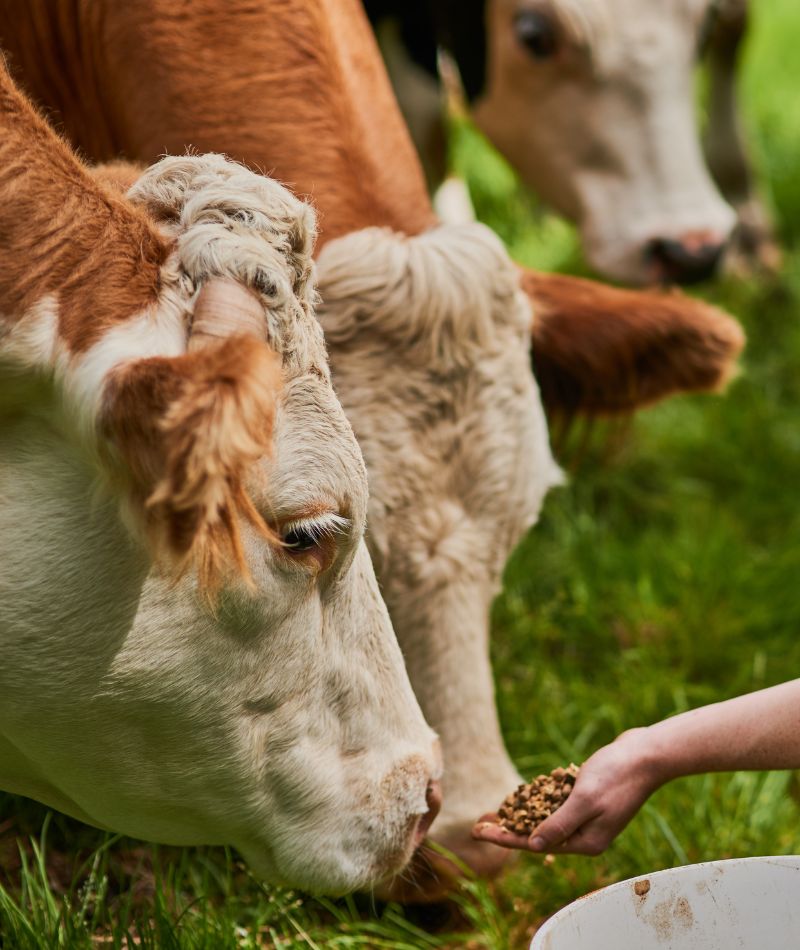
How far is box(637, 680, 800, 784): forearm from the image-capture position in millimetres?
2264

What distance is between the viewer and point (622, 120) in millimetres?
4777

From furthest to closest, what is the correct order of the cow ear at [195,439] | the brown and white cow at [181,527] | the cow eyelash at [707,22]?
1. the cow eyelash at [707,22]
2. the brown and white cow at [181,527]
3. the cow ear at [195,439]

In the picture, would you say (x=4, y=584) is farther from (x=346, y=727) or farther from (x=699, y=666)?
(x=699, y=666)

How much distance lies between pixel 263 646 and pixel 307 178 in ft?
3.47

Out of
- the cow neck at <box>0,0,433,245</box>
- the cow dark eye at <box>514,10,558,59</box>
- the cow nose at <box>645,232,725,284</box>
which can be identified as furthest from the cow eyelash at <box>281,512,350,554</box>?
the cow dark eye at <box>514,10,558,59</box>

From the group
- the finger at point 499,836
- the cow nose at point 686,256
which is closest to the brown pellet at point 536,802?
the finger at point 499,836

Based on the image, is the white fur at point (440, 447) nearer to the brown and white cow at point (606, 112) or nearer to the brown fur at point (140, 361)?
the brown fur at point (140, 361)

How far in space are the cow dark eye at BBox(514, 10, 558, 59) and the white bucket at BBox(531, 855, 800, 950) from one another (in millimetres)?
3329

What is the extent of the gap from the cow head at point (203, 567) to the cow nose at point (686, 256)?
272 cm

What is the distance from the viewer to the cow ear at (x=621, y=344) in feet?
10.2

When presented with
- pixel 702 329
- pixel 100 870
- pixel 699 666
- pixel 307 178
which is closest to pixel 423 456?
pixel 307 178

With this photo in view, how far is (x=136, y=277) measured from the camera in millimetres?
1806

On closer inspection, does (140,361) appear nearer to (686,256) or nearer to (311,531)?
(311,531)

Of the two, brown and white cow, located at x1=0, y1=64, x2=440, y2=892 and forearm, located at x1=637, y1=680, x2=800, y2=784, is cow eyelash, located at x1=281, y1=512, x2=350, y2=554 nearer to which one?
brown and white cow, located at x1=0, y1=64, x2=440, y2=892
